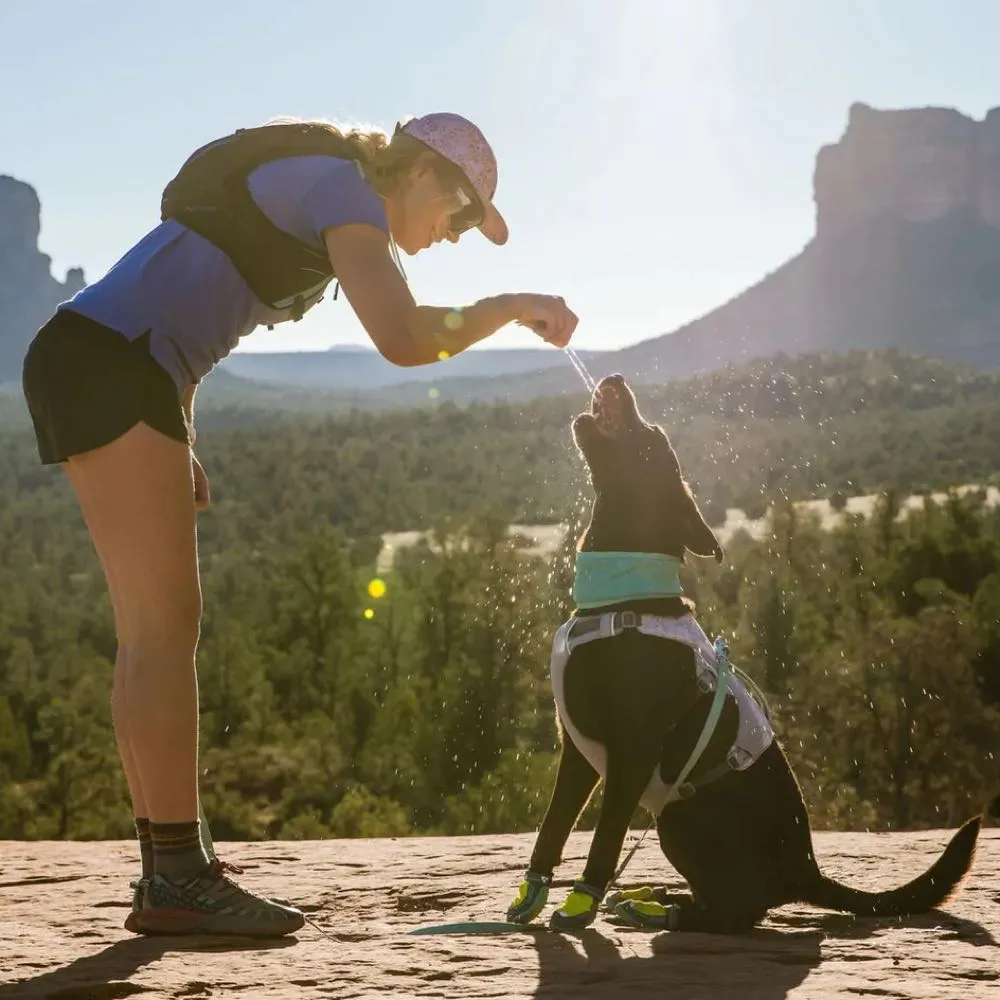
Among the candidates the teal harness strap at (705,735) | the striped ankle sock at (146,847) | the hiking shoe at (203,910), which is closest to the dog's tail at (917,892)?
the teal harness strap at (705,735)

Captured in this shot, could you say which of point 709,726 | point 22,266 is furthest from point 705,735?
point 22,266

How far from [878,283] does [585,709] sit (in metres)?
138

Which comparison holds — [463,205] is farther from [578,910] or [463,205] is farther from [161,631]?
[578,910]

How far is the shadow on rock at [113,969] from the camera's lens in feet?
8.60

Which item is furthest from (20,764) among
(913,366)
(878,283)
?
(878,283)

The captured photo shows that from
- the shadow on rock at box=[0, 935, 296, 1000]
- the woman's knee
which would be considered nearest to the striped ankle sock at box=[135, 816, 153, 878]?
the shadow on rock at box=[0, 935, 296, 1000]

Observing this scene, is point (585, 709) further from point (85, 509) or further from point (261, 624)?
point (261, 624)

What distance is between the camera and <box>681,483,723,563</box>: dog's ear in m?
3.65

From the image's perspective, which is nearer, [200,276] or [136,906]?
[200,276]

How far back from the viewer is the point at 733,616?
36.0 m

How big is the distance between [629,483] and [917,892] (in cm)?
144

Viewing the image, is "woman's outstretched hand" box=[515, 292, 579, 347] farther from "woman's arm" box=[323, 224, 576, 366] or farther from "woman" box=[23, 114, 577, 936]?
"woman's arm" box=[323, 224, 576, 366]

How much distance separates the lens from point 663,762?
3.46 meters

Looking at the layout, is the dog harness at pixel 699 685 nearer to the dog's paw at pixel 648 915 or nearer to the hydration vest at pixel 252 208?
the dog's paw at pixel 648 915
